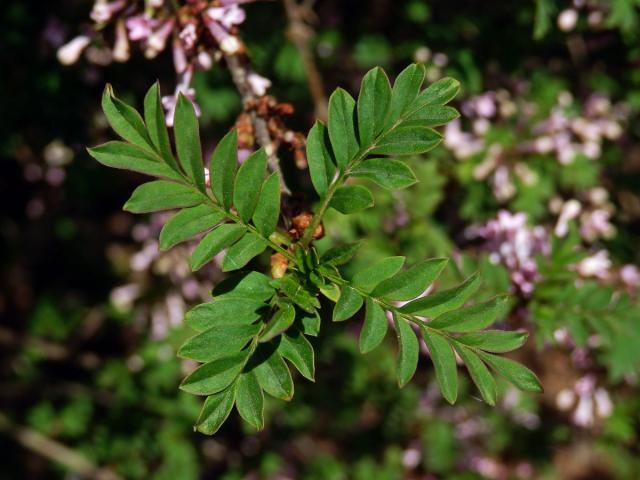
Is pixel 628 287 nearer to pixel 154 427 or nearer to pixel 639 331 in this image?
pixel 639 331

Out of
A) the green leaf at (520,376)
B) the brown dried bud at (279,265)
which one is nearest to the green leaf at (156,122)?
the brown dried bud at (279,265)

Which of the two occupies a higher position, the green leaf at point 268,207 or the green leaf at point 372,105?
the green leaf at point 372,105

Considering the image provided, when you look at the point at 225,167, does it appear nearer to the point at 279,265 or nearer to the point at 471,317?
the point at 279,265

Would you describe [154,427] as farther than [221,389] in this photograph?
Yes

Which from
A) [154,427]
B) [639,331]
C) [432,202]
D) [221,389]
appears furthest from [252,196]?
[154,427]

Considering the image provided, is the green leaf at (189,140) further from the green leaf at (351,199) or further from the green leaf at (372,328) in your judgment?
the green leaf at (372,328)
